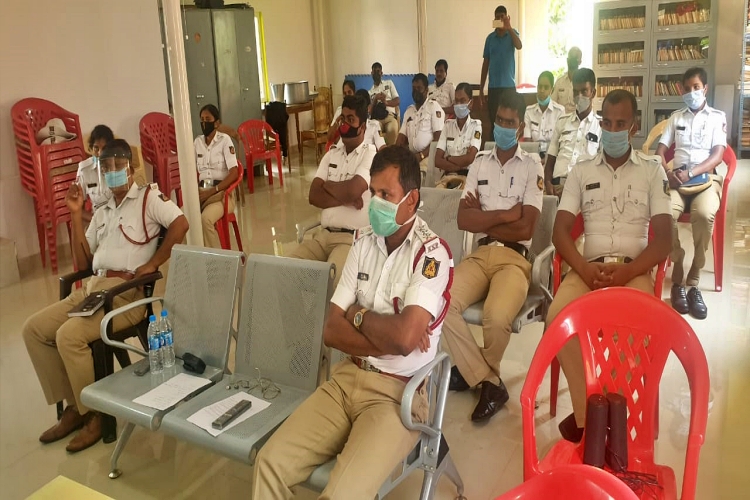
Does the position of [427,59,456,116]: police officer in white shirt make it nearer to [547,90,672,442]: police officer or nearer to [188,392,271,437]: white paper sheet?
[547,90,672,442]: police officer

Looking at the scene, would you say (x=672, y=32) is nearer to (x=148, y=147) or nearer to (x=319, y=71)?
(x=319, y=71)

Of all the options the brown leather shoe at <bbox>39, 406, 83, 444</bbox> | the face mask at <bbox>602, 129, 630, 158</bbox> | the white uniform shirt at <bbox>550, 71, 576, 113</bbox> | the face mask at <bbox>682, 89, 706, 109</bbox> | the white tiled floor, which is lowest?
the white tiled floor

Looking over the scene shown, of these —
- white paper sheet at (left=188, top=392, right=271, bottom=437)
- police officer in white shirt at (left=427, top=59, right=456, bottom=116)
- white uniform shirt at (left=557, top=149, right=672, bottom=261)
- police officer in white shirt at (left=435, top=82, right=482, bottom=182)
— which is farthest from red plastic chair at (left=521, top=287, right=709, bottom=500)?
police officer in white shirt at (left=427, top=59, right=456, bottom=116)

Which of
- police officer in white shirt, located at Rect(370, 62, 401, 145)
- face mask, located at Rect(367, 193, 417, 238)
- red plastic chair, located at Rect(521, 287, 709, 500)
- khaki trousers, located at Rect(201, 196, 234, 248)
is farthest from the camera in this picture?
police officer in white shirt, located at Rect(370, 62, 401, 145)

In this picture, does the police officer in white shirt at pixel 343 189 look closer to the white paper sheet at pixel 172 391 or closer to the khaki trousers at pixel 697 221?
the white paper sheet at pixel 172 391

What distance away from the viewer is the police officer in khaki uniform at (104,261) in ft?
9.91

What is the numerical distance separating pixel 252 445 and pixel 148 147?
5.48m

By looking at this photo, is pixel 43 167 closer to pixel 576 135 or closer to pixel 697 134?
pixel 576 135

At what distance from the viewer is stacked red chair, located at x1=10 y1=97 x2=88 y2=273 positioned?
5730 mm

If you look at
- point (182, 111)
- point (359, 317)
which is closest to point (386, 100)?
point (182, 111)

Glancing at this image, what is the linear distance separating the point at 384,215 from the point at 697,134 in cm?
333

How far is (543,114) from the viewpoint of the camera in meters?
Result: 5.80

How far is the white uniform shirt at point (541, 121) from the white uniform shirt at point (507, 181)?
→ 93.4 inches

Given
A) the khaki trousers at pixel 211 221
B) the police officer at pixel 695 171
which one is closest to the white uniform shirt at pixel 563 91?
the police officer at pixel 695 171
